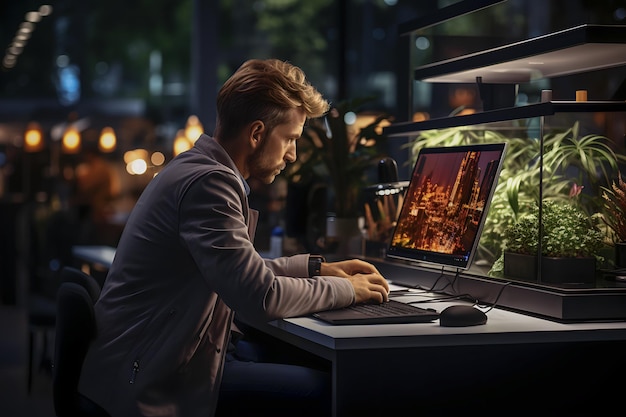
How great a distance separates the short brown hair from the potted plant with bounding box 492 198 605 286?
75 cm

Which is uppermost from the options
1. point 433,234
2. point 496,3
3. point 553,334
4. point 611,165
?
point 496,3

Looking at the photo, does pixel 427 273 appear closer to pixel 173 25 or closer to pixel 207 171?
pixel 207 171

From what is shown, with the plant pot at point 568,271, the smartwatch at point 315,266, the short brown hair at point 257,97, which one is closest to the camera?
the short brown hair at point 257,97

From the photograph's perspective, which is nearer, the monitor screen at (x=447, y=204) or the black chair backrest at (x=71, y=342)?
the black chair backrest at (x=71, y=342)

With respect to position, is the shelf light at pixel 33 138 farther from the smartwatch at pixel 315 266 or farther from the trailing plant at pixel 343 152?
the smartwatch at pixel 315 266

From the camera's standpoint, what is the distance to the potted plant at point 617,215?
9.13 feet

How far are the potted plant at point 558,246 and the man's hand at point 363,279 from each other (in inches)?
16.0

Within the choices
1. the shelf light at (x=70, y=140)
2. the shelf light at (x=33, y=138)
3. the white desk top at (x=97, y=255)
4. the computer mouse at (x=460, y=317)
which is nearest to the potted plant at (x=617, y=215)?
the computer mouse at (x=460, y=317)

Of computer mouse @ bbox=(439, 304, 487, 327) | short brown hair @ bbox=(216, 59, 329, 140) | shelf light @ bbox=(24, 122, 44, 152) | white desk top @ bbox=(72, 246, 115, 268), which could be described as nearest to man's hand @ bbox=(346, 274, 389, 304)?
computer mouse @ bbox=(439, 304, 487, 327)

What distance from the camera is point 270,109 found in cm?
261

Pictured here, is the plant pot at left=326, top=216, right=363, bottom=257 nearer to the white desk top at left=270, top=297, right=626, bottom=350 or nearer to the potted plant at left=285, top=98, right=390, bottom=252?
the potted plant at left=285, top=98, right=390, bottom=252

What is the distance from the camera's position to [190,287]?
245 cm

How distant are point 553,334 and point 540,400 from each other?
0.99ft

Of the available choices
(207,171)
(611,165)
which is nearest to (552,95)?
(611,165)
